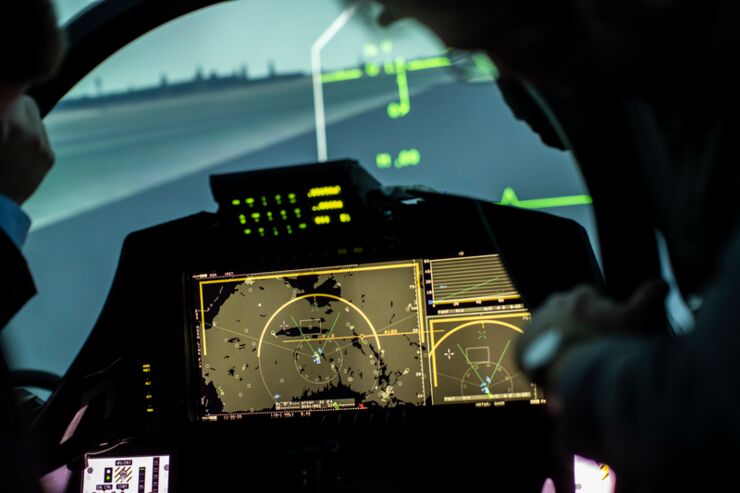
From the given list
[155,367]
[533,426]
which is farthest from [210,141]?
[533,426]

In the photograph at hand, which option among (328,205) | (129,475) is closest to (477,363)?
(328,205)

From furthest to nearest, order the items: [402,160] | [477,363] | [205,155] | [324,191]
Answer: [205,155] < [402,160] < [477,363] < [324,191]

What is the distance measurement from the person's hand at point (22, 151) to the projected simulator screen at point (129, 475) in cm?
83

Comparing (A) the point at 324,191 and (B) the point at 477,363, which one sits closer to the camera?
(A) the point at 324,191

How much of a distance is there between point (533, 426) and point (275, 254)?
529mm

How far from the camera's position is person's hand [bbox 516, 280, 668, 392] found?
1.75 feet

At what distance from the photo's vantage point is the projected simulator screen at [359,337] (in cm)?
142

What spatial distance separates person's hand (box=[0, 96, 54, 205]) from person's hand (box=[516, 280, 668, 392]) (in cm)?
52

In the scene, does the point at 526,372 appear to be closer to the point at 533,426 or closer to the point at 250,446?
the point at 533,426

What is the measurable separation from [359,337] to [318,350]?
0.26 ft

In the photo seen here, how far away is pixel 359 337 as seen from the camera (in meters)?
1.46

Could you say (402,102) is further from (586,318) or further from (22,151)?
(586,318)

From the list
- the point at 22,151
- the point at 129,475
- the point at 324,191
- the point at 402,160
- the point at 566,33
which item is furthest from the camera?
the point at 402,160

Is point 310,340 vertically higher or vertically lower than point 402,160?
lower
